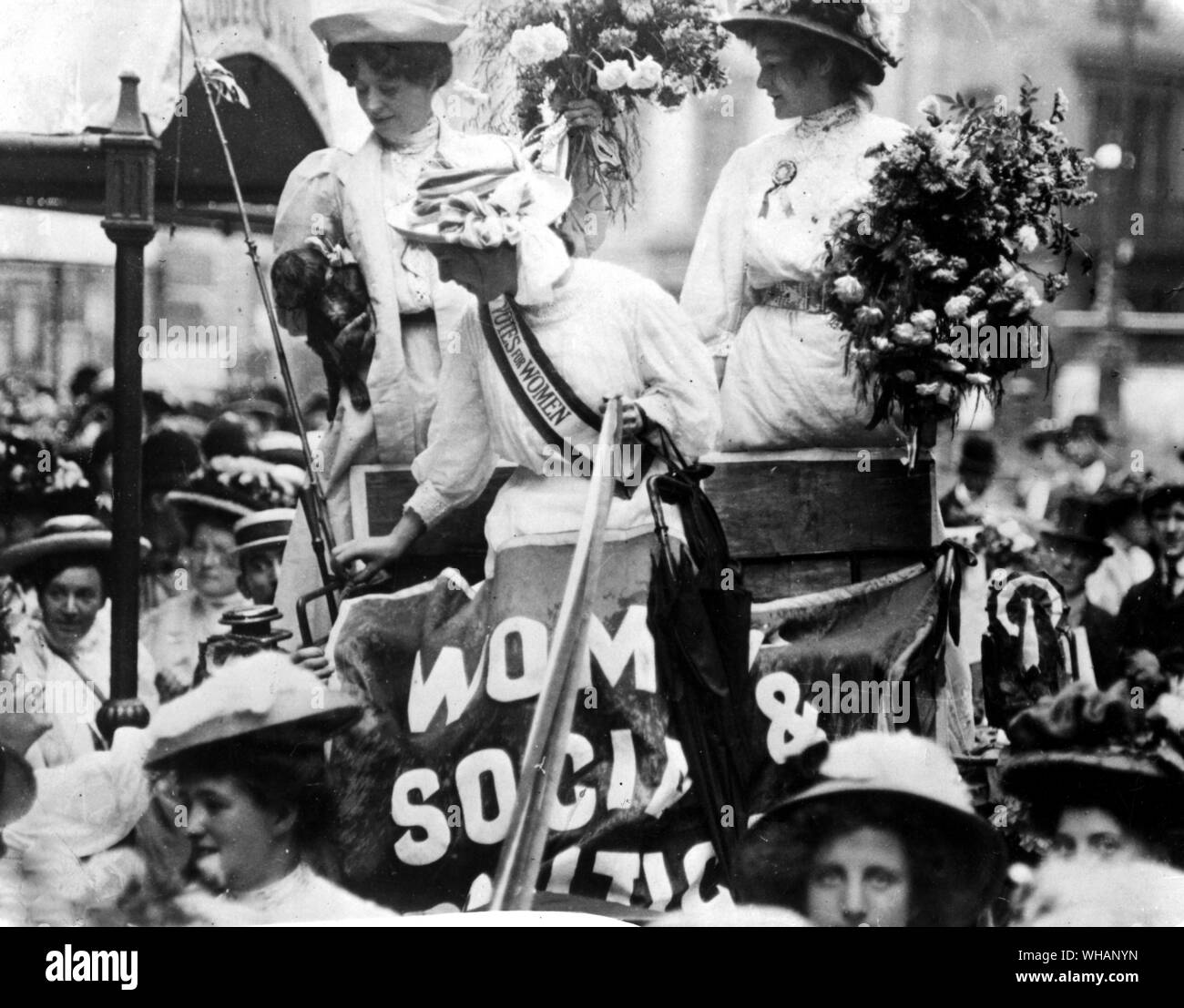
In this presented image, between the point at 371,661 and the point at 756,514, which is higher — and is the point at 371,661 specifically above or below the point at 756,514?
below

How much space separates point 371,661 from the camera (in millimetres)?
5387

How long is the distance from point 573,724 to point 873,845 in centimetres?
106

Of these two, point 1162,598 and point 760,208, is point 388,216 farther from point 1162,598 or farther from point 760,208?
point 1162,598

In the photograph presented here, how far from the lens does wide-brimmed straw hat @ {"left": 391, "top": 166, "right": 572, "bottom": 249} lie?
5.20 m

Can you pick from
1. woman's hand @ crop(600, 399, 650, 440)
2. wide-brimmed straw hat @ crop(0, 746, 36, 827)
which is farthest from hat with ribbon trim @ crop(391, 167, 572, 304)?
wide-brimmed straw hat @ crop(0, 746, 36, 827)

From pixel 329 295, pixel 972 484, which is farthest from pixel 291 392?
pixel 972 484

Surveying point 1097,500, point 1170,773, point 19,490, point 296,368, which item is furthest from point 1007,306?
point 19,490

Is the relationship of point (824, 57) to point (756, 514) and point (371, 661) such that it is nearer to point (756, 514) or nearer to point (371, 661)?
point (756, 514)

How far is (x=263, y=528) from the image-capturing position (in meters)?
5.43

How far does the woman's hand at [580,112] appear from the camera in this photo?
5.38m

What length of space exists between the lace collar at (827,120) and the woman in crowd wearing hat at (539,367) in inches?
28.3

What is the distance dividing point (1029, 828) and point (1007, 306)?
1.71 meters

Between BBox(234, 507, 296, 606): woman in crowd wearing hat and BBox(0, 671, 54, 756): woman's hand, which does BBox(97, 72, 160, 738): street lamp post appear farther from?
BBox(234, 507, 296, 606): woman in crowd wearing hat

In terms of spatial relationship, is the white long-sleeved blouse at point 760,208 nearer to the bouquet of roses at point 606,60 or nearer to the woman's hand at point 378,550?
the bouquet of roses at point 606,60
